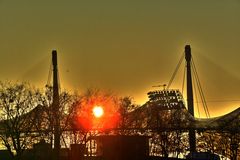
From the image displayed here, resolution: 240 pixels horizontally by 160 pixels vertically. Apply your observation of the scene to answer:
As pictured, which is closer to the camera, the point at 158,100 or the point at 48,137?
the point at 48,137

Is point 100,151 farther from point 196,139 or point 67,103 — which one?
point 67,103

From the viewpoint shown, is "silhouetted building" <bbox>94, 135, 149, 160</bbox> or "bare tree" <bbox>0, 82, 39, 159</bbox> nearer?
"silhouetted building" <bbox>94, 135, 149, 160</bbox>

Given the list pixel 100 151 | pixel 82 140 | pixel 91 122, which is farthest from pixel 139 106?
pixel 100 151

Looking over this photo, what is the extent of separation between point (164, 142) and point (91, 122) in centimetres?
1057

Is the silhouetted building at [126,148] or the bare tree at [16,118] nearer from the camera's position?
the silhouetted building at [126,148]

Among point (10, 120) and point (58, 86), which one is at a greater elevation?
point (58, 86)

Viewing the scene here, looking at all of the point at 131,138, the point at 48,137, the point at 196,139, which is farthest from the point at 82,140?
the point at 131,138

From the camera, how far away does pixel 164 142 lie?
52844 millimetres

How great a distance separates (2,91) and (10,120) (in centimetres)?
339

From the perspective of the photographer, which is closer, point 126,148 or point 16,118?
point 126,148

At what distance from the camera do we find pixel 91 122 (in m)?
60.2

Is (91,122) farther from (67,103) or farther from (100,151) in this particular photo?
(100,151)

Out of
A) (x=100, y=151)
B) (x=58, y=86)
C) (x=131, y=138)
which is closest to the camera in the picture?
(x=131, y=138)

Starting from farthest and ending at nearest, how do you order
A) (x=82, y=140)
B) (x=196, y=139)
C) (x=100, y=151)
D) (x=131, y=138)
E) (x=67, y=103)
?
(x=67, y=103) → (x=82, y=140) → (x=196, y=139) → (x=100, y=151) → (x=131, y=138)
